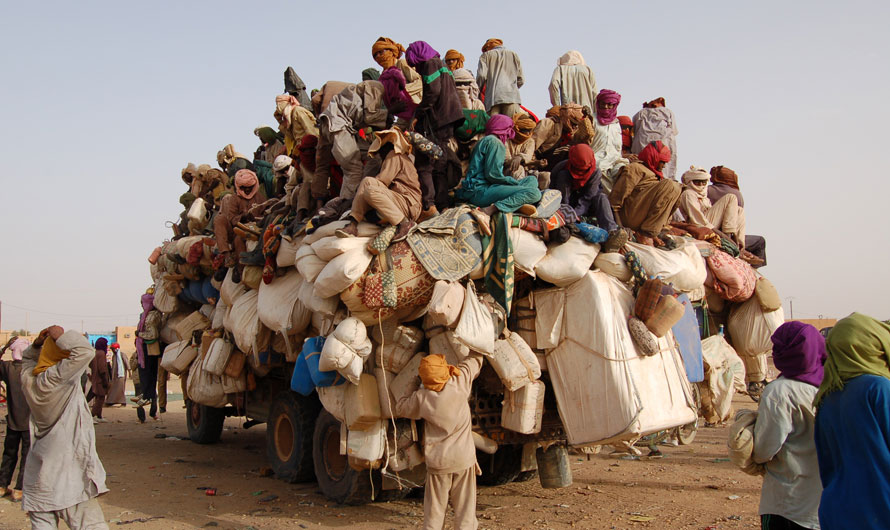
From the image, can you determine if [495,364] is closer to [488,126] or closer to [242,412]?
[488,126]

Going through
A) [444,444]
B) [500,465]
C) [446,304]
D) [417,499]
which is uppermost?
[446,304]

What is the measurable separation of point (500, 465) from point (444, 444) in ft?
9.35

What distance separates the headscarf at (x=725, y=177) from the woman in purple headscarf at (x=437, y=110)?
3957 millimetres

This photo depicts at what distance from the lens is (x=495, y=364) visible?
5.70m

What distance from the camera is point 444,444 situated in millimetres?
4922

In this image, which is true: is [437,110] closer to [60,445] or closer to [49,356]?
[49,356]

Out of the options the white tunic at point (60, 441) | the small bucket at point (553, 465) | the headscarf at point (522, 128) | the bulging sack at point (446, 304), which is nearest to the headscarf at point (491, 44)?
the headscarf at point (522, 128)

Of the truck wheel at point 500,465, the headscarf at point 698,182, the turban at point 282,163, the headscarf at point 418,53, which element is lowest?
the truck wheel at point 500,465

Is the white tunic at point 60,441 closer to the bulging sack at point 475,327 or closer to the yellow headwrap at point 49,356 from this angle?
the yellow headwrap at point 49,356

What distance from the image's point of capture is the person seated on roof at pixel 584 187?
6621 millimetres

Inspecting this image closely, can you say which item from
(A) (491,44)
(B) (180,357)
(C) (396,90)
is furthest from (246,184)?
(A) (491,44)

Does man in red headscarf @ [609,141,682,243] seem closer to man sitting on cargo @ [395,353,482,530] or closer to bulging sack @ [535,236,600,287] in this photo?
bulging sack @ [535,236,600,287]

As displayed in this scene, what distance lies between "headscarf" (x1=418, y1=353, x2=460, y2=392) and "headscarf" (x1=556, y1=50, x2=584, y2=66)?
592 cm

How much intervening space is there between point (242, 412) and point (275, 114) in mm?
3862
